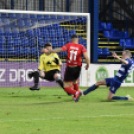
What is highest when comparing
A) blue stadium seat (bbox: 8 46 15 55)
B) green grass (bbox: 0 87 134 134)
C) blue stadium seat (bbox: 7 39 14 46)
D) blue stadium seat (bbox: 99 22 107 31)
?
blue stadium seat (bbox: 99 22 107 31)

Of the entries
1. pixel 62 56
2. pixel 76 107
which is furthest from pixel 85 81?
pixel 76 107

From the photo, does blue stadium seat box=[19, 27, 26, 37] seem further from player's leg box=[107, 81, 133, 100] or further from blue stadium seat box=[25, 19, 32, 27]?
player's leg box=[107, 81, 133, 100]

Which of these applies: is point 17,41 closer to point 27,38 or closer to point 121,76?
point 27,38

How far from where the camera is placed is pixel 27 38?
1557 cm

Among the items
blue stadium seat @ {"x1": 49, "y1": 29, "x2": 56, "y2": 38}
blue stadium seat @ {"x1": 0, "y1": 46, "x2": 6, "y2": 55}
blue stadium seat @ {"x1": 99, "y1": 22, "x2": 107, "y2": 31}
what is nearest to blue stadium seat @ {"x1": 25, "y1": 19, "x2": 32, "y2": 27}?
blue stadium seat @ {"x1": 49, "y1": 29, "x2": 56, "y2": 38}

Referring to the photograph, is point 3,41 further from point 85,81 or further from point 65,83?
point 65,83

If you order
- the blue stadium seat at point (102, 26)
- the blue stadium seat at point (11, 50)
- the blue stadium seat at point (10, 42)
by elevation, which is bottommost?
the blue stadium seat at point (11, 50)

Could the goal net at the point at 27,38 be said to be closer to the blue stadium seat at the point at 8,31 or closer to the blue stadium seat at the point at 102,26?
the blue stadium seat at the point at 8,31

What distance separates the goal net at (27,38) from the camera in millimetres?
15328

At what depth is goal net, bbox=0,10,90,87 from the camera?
15328mm

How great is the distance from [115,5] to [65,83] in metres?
15.3

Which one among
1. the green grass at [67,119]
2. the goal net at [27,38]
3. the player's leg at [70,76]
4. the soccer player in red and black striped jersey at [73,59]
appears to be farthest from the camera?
the goal net at [27,38]

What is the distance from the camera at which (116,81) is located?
9828 mm

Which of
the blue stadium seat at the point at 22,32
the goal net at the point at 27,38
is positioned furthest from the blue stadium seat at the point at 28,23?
the blue stadium seat at the point at 22,32
